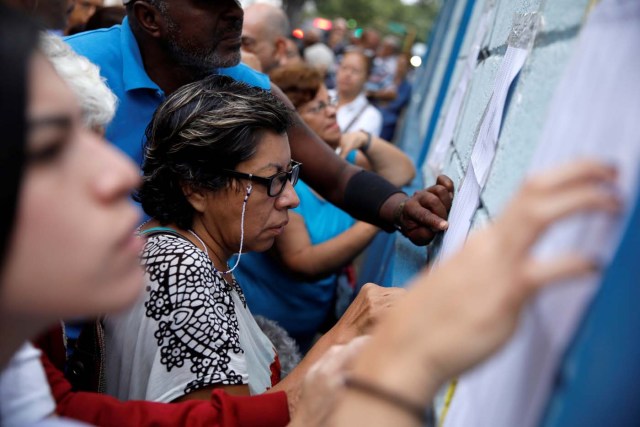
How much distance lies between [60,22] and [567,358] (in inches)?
102

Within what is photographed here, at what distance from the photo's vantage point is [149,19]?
2.61 m

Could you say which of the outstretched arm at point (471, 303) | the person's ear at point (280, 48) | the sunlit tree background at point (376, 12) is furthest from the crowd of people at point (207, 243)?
the sunlit tree background at point (376, 12)

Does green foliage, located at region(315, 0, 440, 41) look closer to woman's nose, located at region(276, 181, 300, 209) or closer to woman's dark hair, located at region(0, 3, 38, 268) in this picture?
woman's nose, located at region(276, 181, 300, 209)

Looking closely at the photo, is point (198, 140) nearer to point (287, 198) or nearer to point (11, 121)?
point (287, 198)

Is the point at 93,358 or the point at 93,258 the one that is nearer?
the point at 93,258

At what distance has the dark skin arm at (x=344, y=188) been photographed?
2.12m

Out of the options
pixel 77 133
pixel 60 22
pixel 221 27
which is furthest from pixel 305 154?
pixel 77 133

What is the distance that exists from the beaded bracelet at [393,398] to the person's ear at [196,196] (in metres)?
1.41

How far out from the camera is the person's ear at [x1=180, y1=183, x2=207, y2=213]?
215cm

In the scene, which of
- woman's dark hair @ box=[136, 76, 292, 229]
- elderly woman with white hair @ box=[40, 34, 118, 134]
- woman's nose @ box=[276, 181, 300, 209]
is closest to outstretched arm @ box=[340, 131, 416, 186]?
woman's nose @ box=[276, 181, 300, 209]

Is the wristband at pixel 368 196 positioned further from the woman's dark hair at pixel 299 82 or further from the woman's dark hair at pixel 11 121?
the woman's dark hair at pixel 11 121

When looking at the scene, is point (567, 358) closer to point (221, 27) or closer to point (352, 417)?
point (352, 417)

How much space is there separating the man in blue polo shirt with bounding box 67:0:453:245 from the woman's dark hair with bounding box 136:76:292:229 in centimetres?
39

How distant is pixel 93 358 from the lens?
1919mm
